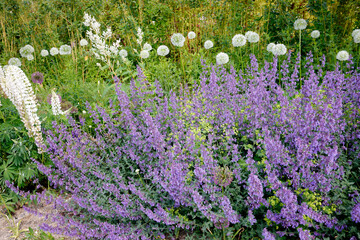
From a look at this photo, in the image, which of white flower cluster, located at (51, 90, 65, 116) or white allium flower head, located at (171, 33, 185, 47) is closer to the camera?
white flower cluster, located at (51, 90, 65, 116)

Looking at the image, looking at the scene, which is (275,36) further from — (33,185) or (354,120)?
(33,185)

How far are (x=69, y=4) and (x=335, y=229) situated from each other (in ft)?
23.9

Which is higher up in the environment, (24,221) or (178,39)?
(178,39)

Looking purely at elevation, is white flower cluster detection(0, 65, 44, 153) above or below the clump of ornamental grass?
above

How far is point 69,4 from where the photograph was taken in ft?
23.9

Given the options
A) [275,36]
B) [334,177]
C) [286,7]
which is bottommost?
[334,177]

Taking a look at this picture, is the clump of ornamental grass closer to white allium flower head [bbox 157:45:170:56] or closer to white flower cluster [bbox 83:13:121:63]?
white flower cluster [bbox 83:13:121:63]

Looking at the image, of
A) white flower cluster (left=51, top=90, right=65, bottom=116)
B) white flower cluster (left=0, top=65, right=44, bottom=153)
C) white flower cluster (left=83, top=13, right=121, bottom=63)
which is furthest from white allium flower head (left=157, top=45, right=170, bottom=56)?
white flower cluster (left=0, top=65, right=44, bottom=153)

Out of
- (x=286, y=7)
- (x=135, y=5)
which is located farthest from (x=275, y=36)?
(x=135, y=5)

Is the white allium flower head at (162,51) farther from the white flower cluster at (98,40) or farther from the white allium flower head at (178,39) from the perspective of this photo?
the white flower cluster at (98,40)

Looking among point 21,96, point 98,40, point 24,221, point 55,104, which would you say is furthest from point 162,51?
point 24,221

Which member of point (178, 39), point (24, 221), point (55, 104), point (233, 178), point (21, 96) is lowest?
point (24, 221)

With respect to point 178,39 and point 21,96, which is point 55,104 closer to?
point 21,96

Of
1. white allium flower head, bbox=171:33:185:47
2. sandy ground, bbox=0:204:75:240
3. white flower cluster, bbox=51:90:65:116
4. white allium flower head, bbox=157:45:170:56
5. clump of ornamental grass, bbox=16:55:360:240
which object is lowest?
sandy ground, bbox=0:204:75:240
